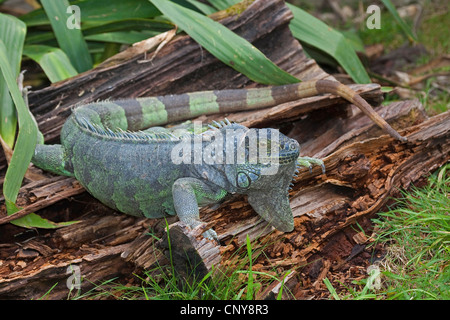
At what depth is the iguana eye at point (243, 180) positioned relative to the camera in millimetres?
3566

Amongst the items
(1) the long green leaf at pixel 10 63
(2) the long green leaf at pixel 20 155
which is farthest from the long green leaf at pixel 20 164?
(1) the long green leaf at pixel 10 63

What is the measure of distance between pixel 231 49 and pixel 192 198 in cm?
209

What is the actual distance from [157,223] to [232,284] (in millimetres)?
1018

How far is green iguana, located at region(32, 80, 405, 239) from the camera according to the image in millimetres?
3549

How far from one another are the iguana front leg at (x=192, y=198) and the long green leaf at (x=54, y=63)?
2.35 m

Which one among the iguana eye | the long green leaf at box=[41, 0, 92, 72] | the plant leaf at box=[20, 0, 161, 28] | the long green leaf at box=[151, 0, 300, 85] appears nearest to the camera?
the iguana eye

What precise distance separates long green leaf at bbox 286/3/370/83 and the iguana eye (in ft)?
9.35

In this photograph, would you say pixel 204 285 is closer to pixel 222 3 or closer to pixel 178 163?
pixel 178 163

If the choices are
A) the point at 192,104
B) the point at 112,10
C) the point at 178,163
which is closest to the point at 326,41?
the point at 192,104

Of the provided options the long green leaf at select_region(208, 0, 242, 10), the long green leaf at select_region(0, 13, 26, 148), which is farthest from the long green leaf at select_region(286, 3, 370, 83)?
the long green leaf at select_region(0, 13, 26, 148)

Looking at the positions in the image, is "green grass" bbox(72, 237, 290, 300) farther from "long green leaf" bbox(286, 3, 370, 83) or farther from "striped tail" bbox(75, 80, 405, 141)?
"long green leaf" bbox(286, 3, 370, 83)

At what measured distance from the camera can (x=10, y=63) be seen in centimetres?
495

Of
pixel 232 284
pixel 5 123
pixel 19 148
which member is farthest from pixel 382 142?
pixel 5 123
